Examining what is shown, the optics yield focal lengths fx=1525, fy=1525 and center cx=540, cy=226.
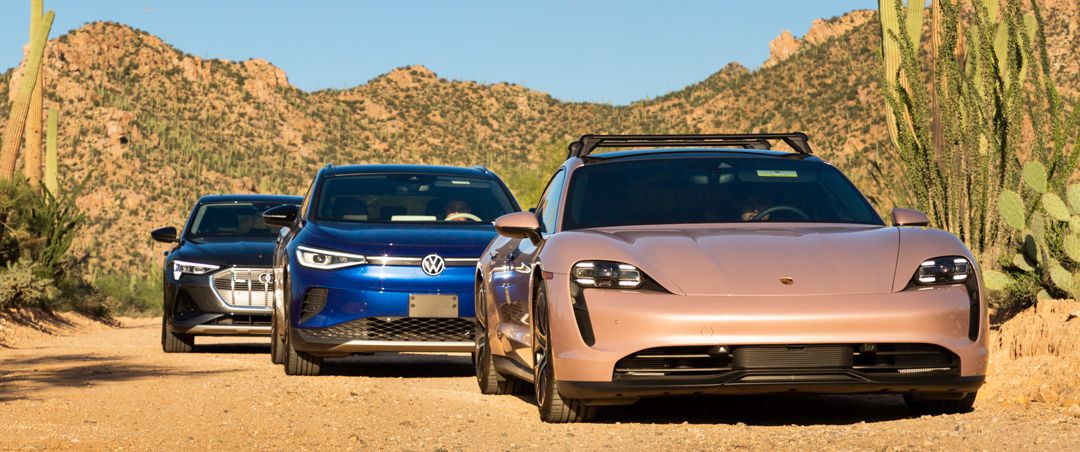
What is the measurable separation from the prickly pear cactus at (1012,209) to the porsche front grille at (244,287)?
710cm

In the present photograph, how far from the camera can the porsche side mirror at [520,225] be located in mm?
8361

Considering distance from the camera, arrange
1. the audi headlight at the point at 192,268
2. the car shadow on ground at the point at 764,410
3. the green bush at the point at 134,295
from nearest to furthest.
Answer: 1. the car shadow on ground at the point at 764,410
2. the audi headlight at the point at 192,268
3. the green bush at the point at 134,295

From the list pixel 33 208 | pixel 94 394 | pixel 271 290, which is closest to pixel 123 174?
pixel 33 208

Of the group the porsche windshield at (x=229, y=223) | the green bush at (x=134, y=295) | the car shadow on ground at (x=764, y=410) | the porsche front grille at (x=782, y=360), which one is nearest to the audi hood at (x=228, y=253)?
the porsche windshield at (x=229, y=223)

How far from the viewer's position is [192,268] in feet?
50.8

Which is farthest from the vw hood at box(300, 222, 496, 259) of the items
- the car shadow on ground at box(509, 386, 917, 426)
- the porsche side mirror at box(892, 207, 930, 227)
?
the porsche side mirror at box(892, 207, 930, 227)

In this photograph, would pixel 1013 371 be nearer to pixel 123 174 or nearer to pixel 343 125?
pixel 123 174

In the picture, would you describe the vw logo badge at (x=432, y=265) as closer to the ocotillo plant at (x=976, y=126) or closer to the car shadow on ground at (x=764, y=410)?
the car shadow on ground at (x=764, y=410)

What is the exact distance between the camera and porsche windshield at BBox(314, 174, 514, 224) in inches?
499

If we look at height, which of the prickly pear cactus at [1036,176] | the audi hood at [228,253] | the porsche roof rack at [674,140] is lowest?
the audi hood at [228,253]

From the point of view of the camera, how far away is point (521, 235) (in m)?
8.52

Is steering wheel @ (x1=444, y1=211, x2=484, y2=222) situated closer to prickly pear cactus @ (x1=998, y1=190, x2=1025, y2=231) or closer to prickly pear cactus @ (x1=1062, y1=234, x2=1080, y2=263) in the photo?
prickly pear cactus @ (x1=998, y1=190, x2=1025, y2=231)

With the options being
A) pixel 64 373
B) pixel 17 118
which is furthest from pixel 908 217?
pixel 17 118

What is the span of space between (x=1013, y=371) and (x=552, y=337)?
410 centimetres
